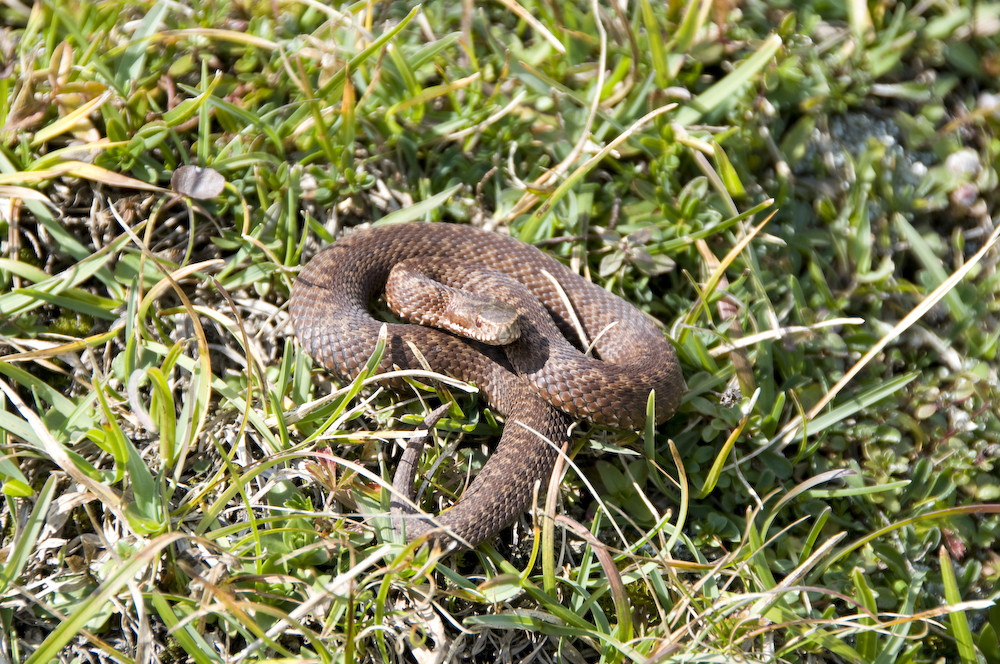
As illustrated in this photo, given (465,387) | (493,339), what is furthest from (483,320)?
(465,387)

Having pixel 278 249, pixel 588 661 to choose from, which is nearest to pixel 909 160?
pixel 588 661

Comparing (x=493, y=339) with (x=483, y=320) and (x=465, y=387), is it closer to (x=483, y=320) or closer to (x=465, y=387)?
(x=483, y=320)

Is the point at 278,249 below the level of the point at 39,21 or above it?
below

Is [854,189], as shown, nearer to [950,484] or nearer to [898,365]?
[898,365]

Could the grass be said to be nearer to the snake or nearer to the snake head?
the snake

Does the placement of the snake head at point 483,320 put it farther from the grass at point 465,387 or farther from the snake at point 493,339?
the grass at point 465,387

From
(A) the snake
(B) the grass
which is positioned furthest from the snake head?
(B) the grass

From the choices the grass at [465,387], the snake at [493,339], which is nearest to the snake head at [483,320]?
the snake at [493,339]
